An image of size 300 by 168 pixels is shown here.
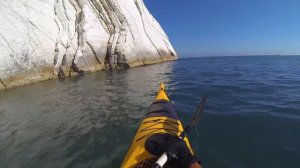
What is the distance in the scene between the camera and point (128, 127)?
7.28 metres

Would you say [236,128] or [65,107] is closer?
[236,128]

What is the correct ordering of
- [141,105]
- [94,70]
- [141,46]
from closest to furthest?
1. [141,105]
2. [94,70]
3. [141,46]

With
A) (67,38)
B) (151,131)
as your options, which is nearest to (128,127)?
(151,131)

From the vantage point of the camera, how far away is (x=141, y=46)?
27094 millimetres

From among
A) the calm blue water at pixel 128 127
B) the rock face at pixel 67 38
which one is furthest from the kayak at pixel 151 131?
the rock face at pixel 67 38

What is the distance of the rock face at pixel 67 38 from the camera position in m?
16.3

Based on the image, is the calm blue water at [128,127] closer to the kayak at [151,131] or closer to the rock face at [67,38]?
the kayak at [151,131]

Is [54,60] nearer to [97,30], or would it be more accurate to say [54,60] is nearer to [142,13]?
[97,30]

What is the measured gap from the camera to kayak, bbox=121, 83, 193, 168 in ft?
13.1

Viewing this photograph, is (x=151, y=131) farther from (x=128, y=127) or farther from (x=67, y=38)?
(x=67, y=38)

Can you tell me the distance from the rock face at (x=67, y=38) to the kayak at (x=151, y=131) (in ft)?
42.6

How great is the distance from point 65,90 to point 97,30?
416 inches

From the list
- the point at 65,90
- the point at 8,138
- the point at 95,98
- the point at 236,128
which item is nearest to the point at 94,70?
the point at 65,90

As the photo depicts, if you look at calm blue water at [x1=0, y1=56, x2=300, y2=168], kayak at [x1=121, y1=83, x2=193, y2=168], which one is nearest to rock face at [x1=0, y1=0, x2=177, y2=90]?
calm blue water at [x1=0, y1=56, x2=300, y2=168]
